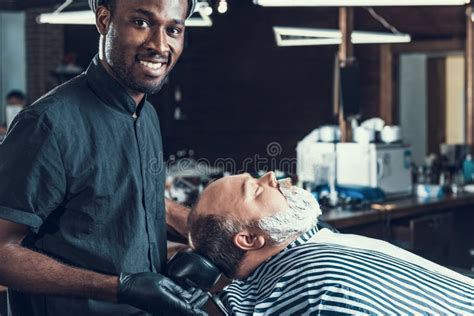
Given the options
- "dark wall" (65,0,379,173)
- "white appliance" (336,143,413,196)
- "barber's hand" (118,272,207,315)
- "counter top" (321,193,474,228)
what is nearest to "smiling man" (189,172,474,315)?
"barber's hand" (118,272,207,315)

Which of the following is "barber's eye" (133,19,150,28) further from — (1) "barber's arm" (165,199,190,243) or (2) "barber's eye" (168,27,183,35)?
(1) "barber's arm" (165,199,190,243)

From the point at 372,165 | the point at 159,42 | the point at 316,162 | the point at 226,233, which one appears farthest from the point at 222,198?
the point at 316,162

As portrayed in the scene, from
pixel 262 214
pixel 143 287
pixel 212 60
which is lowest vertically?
pixel 143 287

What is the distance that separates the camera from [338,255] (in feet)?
5.90

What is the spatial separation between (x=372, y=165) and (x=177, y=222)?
2966 mm

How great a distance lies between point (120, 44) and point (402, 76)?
21.5 feet

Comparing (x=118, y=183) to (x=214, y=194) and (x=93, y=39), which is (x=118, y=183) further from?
(x=93, y=39)

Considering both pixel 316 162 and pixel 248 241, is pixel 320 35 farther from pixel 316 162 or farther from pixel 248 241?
pixel 248 241

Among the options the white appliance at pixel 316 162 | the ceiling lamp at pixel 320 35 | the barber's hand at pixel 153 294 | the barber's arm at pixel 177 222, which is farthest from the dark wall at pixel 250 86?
the barber's hand at pixel 153 294

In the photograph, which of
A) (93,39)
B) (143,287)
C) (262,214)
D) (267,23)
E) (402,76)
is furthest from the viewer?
(93,39)

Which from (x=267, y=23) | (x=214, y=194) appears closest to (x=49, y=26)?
(x=267, y=23)

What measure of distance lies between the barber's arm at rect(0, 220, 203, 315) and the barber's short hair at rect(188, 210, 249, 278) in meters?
0.27

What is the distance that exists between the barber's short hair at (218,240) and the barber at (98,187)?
127 mm

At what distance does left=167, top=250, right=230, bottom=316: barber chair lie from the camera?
1749 mm
